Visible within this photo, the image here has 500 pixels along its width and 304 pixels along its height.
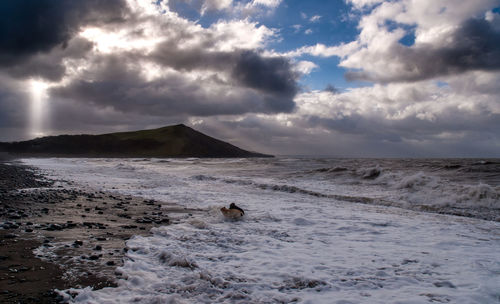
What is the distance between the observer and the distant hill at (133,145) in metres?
117

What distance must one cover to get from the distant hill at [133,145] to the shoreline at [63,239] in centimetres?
10724

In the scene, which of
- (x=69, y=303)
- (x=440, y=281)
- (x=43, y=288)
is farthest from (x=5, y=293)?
(x=440, y=281)

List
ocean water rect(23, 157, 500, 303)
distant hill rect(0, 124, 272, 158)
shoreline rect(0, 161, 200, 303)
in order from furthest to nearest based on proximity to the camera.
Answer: distant hill rect(0, 124, 272, 158) → shoreline rect(0, 161, 200, 303) → ocean water rect(23, 157, 500, 303)

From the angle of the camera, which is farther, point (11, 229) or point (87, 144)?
point (87, 144)

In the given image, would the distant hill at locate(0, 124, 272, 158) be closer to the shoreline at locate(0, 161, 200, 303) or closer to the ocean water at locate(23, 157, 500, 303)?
the shoreline at locate(0, 161, 200, 303)

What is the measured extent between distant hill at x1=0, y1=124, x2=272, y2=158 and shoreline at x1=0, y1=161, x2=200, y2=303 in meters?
107

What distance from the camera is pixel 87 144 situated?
12525 centimetres

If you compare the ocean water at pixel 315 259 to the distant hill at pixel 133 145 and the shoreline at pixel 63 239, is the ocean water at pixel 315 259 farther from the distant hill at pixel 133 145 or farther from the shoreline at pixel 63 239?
the distant hill at pixel 133 145

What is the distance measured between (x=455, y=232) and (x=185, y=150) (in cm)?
11699

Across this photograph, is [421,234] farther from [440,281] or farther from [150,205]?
[150,205]

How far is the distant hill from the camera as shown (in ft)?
383

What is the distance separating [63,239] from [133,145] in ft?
432

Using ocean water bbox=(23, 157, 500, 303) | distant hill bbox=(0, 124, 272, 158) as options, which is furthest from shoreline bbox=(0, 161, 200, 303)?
distant hill bbox=(0, 124, 272, 158)

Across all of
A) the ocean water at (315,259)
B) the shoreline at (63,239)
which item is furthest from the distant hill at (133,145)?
the ocean water at (315,259)
